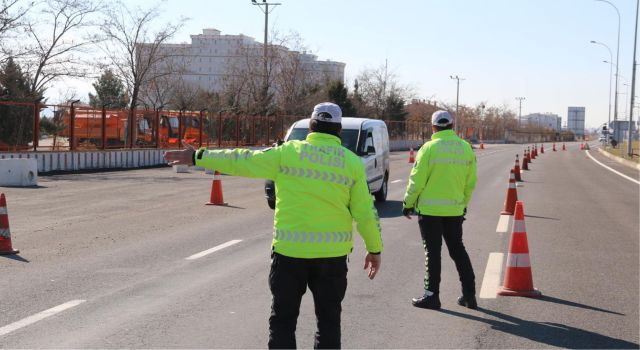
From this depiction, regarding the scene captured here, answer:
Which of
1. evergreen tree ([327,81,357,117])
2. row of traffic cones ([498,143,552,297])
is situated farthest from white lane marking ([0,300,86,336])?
evergreen tree ([327,81,357,117])

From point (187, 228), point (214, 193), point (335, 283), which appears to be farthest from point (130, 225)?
point (335, 283)

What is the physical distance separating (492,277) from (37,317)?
4.73m

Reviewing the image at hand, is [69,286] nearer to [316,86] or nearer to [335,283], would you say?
[335,283]

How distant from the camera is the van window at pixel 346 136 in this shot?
16.4m

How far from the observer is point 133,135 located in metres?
33.4

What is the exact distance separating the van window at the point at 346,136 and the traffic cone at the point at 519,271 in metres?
8.60

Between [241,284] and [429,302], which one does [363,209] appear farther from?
[241,284]

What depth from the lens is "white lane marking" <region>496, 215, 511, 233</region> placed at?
1312 cm

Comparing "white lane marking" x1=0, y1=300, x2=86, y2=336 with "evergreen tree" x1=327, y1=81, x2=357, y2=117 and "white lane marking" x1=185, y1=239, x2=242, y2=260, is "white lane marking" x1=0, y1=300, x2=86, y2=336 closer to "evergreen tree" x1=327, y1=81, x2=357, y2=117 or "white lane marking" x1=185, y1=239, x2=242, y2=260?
"white lane marking" x1=185, y1=239, x2=242, y2=260

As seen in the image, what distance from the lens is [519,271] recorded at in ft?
25.7

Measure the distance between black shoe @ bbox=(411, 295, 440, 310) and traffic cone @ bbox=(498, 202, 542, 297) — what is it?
1.00m

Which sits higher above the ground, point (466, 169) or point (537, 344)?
point (466, 169)

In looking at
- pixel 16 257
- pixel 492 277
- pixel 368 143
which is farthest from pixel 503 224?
pixel 16 257

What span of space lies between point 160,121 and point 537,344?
31560 mm
